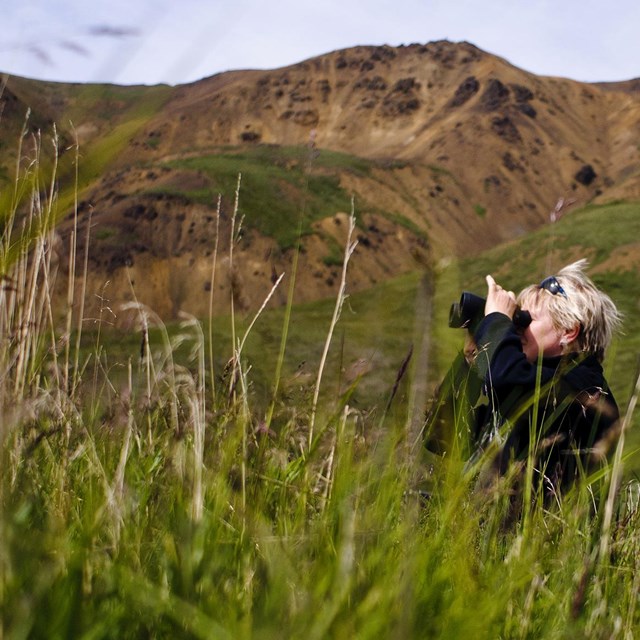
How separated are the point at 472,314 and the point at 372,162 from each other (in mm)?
43114

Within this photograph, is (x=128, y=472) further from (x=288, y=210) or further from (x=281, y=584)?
(x=288, y=210)

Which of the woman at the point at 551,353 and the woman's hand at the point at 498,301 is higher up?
the woman's hand at the point at 498,301

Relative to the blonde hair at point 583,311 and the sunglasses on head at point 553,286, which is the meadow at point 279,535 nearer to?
the blonde hair at point 583,311

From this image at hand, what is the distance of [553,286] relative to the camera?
2.72m

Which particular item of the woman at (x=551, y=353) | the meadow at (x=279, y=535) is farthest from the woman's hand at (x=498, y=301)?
the meadow at (x=279, y=535)

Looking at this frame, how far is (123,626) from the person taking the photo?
3.69ft

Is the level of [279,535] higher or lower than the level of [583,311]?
lower

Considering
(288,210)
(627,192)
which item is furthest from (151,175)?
(627,192)

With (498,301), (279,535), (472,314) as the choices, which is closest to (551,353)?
(498,301)

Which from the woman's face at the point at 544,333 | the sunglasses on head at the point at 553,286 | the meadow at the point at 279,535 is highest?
the sunglasses on head at the point at 553,286

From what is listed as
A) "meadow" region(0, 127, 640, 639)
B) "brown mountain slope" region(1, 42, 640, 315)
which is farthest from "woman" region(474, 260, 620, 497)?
"brown mountain slope" region(1, 42, 640, 315)

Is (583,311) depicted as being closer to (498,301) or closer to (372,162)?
(498,301)

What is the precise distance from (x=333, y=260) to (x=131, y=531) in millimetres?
35048

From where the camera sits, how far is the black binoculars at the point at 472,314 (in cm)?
209
